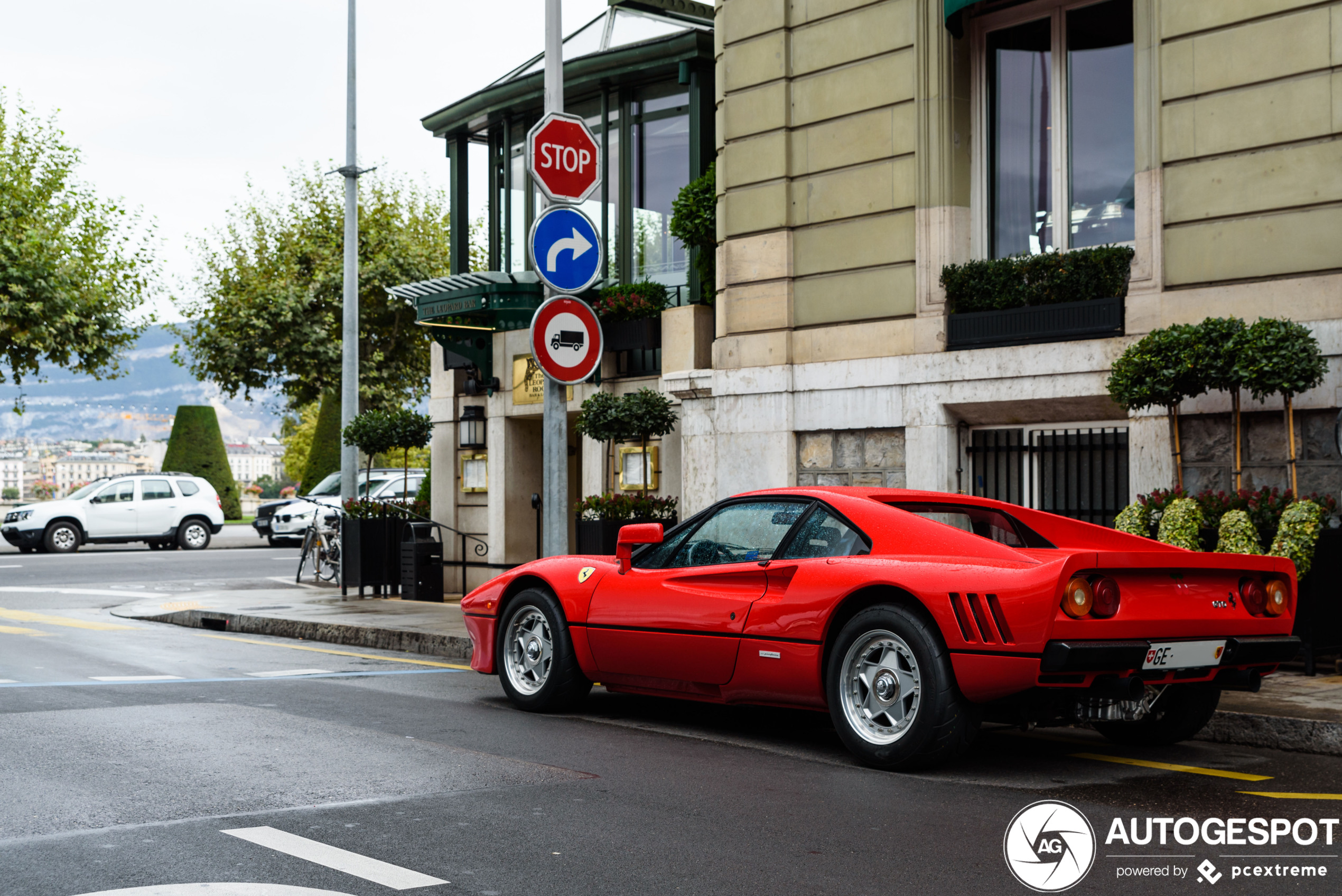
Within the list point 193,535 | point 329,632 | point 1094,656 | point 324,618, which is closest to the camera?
point 1094,656

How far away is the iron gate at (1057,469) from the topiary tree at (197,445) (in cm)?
3676

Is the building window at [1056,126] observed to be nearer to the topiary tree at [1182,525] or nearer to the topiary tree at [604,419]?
the topiary tree at [1182,525]

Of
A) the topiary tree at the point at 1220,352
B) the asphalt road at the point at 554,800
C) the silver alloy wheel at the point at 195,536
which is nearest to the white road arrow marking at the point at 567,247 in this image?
the asphalt road at the point at 554,800

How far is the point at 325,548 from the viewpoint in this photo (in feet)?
64.8

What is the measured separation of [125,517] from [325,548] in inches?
558

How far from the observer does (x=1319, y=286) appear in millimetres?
9820

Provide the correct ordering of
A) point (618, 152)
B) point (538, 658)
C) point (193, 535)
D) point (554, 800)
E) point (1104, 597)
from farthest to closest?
point (193, 535), point (618, 152), point (538, 658), point (1104, 597), point (554, 800)

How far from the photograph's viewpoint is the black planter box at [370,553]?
1686 cm

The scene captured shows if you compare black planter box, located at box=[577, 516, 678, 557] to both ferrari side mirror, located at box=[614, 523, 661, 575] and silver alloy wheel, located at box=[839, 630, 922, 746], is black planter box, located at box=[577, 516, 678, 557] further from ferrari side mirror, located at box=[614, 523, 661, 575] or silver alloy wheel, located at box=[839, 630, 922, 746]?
silver alloy wheel, located at box=[839, 630, 922, 746]

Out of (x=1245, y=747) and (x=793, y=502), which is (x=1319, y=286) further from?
(x=793, y=502)

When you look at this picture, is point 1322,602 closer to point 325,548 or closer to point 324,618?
point 324,618

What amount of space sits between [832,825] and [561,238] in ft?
23.0

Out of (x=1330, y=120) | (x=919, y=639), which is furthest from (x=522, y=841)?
(x=1330, y=120)

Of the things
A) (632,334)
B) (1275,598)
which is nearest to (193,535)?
(632,334)
